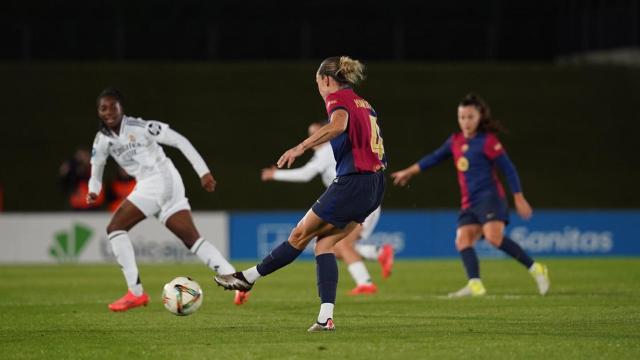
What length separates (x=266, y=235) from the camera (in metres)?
22.0

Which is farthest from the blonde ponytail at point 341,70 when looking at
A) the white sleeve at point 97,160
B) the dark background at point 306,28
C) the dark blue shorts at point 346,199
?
the dark background at point 306,28

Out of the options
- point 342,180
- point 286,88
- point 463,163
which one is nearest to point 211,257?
point 342,180

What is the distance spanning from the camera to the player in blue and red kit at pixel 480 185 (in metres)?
12.6

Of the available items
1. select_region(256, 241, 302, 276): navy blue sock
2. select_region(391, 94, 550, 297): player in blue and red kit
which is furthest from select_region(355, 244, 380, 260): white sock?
select_region(256, 241, 302, 276): navy blue sock

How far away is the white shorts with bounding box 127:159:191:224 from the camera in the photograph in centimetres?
1125

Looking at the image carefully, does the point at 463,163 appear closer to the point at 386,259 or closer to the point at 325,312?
the point at 386,259

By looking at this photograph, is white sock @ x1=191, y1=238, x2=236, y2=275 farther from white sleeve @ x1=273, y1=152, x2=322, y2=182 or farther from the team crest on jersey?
white sleeve @ x1=273, y1=152, x2=322, y2=182

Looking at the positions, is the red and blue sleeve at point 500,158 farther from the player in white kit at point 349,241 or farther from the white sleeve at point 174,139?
the white sleeve at point 174,139

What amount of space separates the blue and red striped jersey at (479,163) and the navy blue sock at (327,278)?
13.1ft

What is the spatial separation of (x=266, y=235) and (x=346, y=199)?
43.8 feet

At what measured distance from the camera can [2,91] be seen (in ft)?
85.8

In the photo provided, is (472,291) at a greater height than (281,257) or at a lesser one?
lesser

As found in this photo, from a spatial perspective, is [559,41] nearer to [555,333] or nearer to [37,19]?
[37,19]

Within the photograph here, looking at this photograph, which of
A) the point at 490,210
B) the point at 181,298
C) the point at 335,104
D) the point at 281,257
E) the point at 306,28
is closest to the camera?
the point at 335,104
